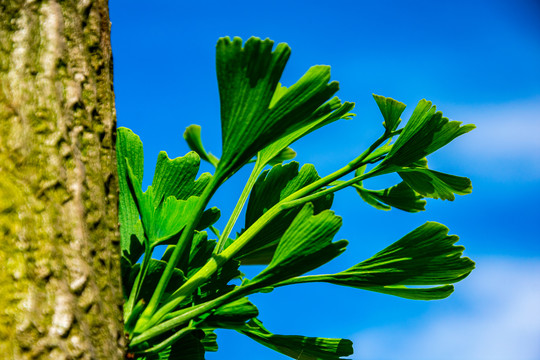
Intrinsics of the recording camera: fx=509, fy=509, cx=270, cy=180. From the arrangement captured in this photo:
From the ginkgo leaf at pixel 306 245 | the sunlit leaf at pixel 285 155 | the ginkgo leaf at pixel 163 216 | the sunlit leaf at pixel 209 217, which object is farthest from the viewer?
the sunlit leaf at pixel 285 155

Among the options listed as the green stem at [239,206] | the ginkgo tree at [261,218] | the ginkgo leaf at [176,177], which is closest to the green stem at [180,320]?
the ginkgo tree at [261,218]

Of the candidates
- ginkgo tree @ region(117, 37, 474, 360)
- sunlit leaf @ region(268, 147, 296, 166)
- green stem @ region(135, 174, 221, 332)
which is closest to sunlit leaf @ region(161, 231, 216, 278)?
ginkgo tree @ region(117, 37, 474, 360)

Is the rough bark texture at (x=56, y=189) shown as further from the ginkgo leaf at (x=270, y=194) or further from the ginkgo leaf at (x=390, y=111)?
the ginkgo leaf at (x=390, y=111)

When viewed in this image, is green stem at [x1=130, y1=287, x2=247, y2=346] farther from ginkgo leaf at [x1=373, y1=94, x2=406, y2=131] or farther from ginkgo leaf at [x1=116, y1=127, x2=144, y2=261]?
ginkgo leaf at [x1=373, y1=94, x2=406, y2=131]

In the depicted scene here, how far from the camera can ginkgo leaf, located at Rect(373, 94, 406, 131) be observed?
0.78 m

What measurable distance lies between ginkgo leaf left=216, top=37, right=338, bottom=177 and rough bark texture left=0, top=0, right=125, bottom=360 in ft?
0.48

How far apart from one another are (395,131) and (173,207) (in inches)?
14.1

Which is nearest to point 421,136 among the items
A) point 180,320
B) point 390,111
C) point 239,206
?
point 390,111

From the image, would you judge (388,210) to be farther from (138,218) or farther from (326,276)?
(138,218)

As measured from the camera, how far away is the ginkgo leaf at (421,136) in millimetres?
733

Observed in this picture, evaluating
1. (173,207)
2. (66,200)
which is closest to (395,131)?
(173,207)

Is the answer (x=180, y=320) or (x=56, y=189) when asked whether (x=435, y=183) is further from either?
(x=56, y=189)

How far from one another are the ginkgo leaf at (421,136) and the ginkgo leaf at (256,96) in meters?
0.17

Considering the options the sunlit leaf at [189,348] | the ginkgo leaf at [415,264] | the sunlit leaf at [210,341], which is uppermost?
the ginkgo leaf at [415,264]
